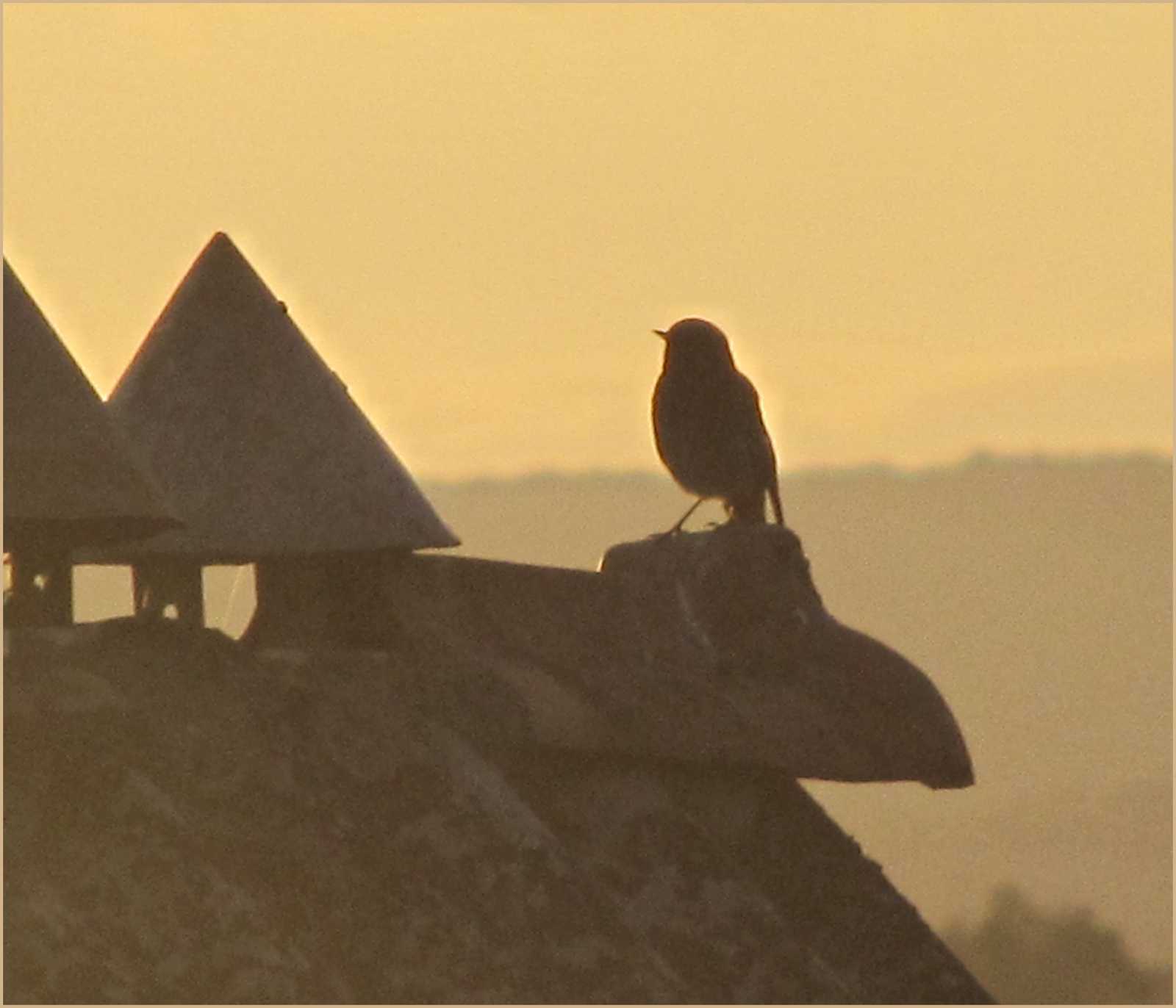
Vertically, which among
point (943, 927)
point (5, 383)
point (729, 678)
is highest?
point (5, 383)

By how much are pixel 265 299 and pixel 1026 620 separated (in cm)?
14859

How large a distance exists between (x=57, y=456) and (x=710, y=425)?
15.7 ft

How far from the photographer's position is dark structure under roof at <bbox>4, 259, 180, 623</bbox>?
496 inches

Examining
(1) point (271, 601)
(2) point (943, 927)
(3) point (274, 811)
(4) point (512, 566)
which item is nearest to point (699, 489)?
(4) point (512, 566)

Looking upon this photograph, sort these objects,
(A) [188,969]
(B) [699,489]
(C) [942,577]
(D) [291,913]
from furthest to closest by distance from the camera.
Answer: (C) [942,577]
(B) [699,489]
(D) [291,913]
(A) [188,969]

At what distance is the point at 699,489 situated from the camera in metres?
16.7

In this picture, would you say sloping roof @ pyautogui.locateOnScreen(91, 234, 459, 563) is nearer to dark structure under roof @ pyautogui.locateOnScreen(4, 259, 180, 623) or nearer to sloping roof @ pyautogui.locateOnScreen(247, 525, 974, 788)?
sloping roof @ pyautogui.locateOnScreen(247, 525, 974, 788)

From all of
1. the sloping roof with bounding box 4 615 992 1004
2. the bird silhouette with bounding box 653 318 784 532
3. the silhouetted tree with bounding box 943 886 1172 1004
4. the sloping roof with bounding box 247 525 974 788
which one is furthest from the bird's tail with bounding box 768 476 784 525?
the silhouetted tree with bounding box 943 886 1172 1004

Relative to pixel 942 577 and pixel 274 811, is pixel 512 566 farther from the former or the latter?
pixel 942 577

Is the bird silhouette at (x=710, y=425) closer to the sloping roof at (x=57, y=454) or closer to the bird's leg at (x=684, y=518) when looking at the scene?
the bird's leg at (x=684, y=518)

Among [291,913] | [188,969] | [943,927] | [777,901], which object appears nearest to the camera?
[188,969]

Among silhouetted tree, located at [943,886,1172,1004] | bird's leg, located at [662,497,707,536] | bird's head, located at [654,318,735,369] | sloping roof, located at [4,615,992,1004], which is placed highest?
bird's head, located at [654,318,735,369]

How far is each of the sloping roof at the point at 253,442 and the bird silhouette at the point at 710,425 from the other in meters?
1.24

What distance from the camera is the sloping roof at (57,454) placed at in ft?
41.3
